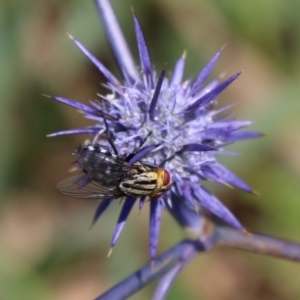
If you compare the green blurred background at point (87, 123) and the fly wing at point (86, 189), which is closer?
the fly wing at point (86, 189)

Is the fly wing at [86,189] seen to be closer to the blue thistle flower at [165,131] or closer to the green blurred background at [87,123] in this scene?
the blue thistle flower at [165,131]

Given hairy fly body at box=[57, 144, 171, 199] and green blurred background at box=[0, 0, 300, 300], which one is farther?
green blurred background at box=[0, 0, 300, 300]

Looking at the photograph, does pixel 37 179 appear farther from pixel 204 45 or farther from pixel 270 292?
pixel 270 292

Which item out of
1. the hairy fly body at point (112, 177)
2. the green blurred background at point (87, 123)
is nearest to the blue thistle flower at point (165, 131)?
the hairy fly body at point (112, 177)

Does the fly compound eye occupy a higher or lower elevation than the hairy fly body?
lower

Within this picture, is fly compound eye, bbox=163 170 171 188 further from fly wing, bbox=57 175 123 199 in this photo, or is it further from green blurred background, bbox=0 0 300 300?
green blurred background, bbox=0 0 300 300

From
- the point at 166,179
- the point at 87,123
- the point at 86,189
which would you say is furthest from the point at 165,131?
the point at 87,123

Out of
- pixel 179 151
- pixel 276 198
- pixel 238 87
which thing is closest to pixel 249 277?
pixel 276 198

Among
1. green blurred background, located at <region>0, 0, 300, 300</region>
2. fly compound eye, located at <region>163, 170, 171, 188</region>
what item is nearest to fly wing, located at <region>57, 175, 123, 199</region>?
fly compound eye, located at <region>163, 170, 171, 188</region>
